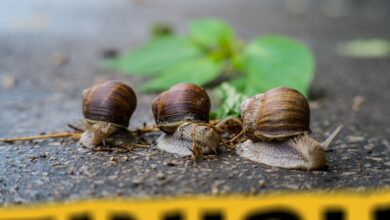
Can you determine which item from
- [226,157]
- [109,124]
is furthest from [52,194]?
[226,157]

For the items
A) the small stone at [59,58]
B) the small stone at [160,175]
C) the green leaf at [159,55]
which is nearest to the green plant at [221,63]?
the green leaf at [159,55]

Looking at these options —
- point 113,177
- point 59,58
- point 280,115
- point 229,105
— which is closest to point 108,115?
point 113,177

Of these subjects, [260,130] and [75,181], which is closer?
[75,181]

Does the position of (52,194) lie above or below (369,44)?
below

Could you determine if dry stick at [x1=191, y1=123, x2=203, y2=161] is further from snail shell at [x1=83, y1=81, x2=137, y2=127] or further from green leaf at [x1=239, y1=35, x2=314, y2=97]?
green leaf at [x1=239, y1=35, x2=314, y2=97]

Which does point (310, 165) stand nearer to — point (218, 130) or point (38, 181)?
point (218, 130)

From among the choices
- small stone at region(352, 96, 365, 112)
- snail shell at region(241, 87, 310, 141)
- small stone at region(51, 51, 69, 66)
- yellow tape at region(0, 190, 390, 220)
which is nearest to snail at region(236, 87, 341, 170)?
snail shell at region(241, 87, 310, 141)

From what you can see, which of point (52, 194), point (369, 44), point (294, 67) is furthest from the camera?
point (369, 44)

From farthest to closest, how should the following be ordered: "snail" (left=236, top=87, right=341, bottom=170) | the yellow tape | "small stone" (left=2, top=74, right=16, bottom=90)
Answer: "small stone" (left=2, top=74, right=16, bottom=90), "snail" (left=236, top=87, right=341, bottom=170), the yellow tape
